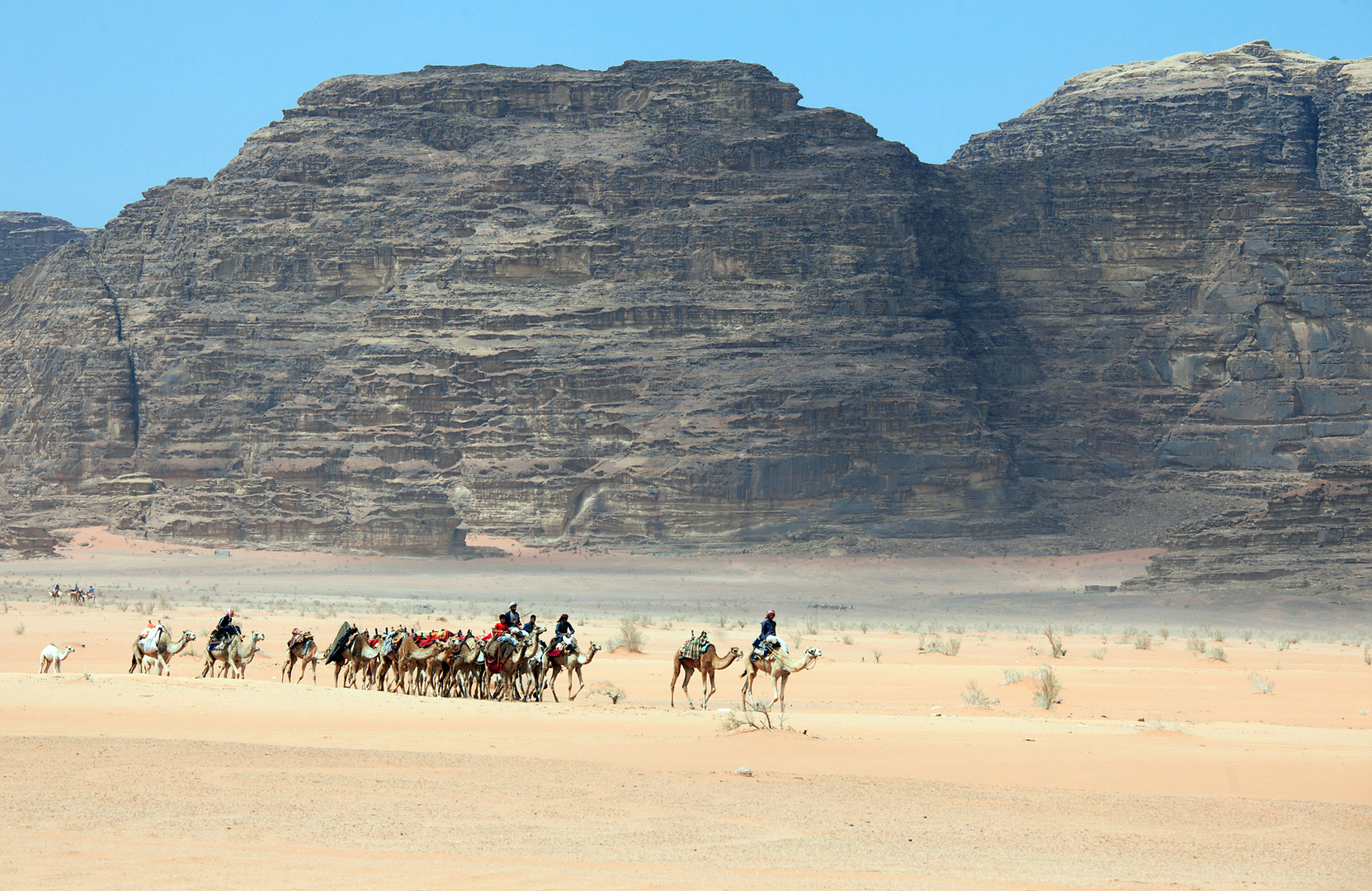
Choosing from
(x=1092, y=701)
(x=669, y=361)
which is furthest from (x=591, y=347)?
(x=1092, y=701)

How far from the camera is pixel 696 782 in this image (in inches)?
664

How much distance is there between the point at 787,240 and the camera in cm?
9850

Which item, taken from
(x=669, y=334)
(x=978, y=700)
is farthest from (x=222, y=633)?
(x=669, y=334)

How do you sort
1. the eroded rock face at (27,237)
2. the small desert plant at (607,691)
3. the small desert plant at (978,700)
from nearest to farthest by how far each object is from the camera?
1. the small desert plant at (607,691)
2. the small desert plant at (978,700)
3. the eroded rock face at (27,237)

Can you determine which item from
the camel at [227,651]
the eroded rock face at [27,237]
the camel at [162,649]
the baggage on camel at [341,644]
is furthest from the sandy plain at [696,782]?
the eroded rock face at [27,237]

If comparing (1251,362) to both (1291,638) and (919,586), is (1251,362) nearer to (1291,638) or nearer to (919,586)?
→ (919,586)

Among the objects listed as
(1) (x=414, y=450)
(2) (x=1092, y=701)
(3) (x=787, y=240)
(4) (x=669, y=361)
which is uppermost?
(3) (x=787, y=240)

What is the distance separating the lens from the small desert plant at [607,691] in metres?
24.4

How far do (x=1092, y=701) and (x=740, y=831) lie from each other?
47.0 ft

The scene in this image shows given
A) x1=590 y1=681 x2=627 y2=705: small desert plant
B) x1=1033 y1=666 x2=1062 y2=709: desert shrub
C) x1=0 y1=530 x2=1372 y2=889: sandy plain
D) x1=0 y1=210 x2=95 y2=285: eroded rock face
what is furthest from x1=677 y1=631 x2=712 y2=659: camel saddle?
x1=0 y1=210 x2=95 y2=285: eroded rock face

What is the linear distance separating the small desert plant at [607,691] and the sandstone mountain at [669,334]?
5805cm

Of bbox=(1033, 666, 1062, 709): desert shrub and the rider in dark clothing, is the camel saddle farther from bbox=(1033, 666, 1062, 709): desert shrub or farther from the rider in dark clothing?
the rider in dark clothing

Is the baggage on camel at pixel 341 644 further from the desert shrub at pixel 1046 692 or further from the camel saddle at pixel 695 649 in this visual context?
the desert shrub at pixel 1046 692

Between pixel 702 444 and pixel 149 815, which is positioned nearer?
pixel 149 815
